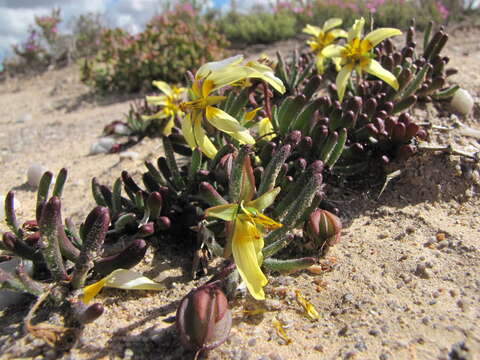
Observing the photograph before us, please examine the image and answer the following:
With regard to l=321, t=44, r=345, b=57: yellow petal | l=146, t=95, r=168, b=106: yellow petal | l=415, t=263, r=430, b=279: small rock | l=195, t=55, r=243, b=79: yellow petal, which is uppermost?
l=195, t=55, r=243, b=79: yellow petal

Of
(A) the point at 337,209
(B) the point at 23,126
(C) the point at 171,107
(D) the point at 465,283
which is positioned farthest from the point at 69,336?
(B) the point at 23,126

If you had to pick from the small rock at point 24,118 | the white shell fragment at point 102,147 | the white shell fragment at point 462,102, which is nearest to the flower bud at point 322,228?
the white shell fragment at point 462,102

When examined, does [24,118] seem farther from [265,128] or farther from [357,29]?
[357,29]

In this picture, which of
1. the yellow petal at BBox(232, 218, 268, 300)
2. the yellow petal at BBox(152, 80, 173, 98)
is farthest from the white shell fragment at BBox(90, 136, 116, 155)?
the yellow petal at BBox(232, 218, 268, 300)

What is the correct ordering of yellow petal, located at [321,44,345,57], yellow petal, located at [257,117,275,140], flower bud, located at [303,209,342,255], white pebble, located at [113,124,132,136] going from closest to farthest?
flower bud, located at [303,209,342,255] → yellow petal, located at [257,117,275,140] → yellow petal, located at [321,44,345,57] → white pebble, located at [113,124,132,136]

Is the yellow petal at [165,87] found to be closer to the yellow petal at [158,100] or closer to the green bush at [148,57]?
the yellow petal at [158,100]

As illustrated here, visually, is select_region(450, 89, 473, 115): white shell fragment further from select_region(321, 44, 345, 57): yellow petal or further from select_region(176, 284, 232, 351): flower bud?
select_region(176, 284, 232, 351): flower bud

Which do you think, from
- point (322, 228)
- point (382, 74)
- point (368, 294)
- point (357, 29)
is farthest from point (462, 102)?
point (368, 294)
